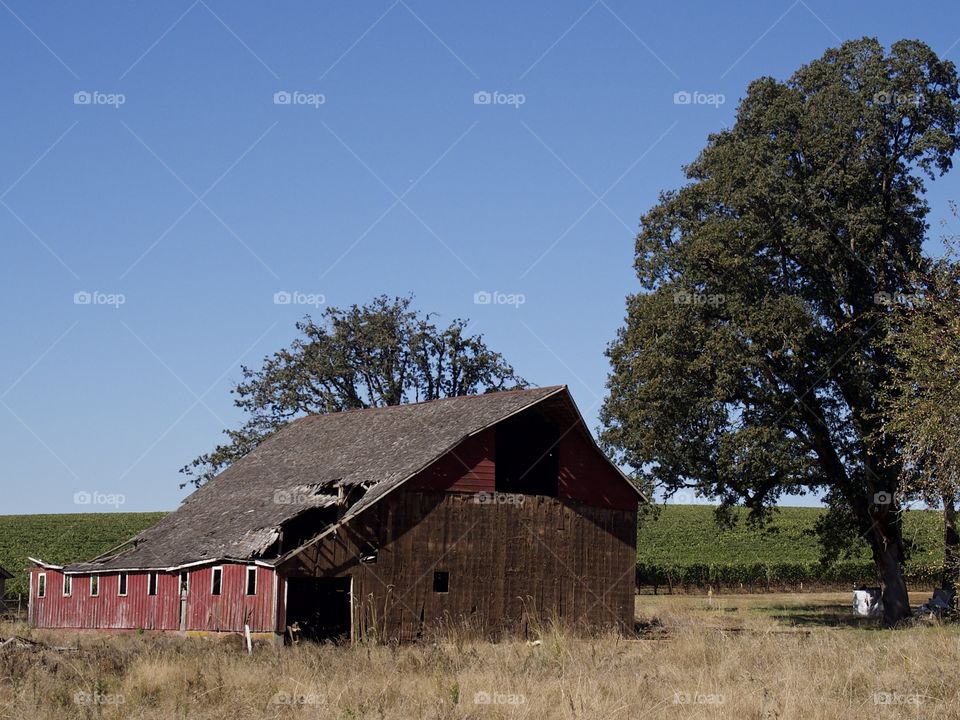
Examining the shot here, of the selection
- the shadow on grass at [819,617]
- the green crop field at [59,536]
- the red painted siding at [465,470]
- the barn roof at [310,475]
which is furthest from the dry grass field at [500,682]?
the green crop field at [59,536]

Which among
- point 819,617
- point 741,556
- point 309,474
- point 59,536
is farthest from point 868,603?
point 59,536

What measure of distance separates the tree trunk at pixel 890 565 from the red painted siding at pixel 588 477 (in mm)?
9489

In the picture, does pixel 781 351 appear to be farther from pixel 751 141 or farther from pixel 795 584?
pixel 795 584

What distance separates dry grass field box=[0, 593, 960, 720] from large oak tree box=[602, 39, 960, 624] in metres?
16.2

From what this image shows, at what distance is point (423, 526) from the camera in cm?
3291

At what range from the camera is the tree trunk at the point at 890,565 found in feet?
131

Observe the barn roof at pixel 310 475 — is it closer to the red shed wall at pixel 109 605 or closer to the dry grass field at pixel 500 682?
the red shed wall at pixel 109 605

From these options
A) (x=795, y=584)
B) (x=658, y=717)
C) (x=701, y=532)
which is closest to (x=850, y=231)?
(x=658, y=717)

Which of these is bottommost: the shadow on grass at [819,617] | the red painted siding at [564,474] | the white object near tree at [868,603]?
the shadow on grass at [819,617]

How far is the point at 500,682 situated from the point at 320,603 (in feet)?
67.2

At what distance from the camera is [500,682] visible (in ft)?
55.6

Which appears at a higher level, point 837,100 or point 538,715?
point 837,100

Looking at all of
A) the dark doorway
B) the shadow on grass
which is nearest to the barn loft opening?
the dark doorway

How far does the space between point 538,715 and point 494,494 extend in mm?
19602
